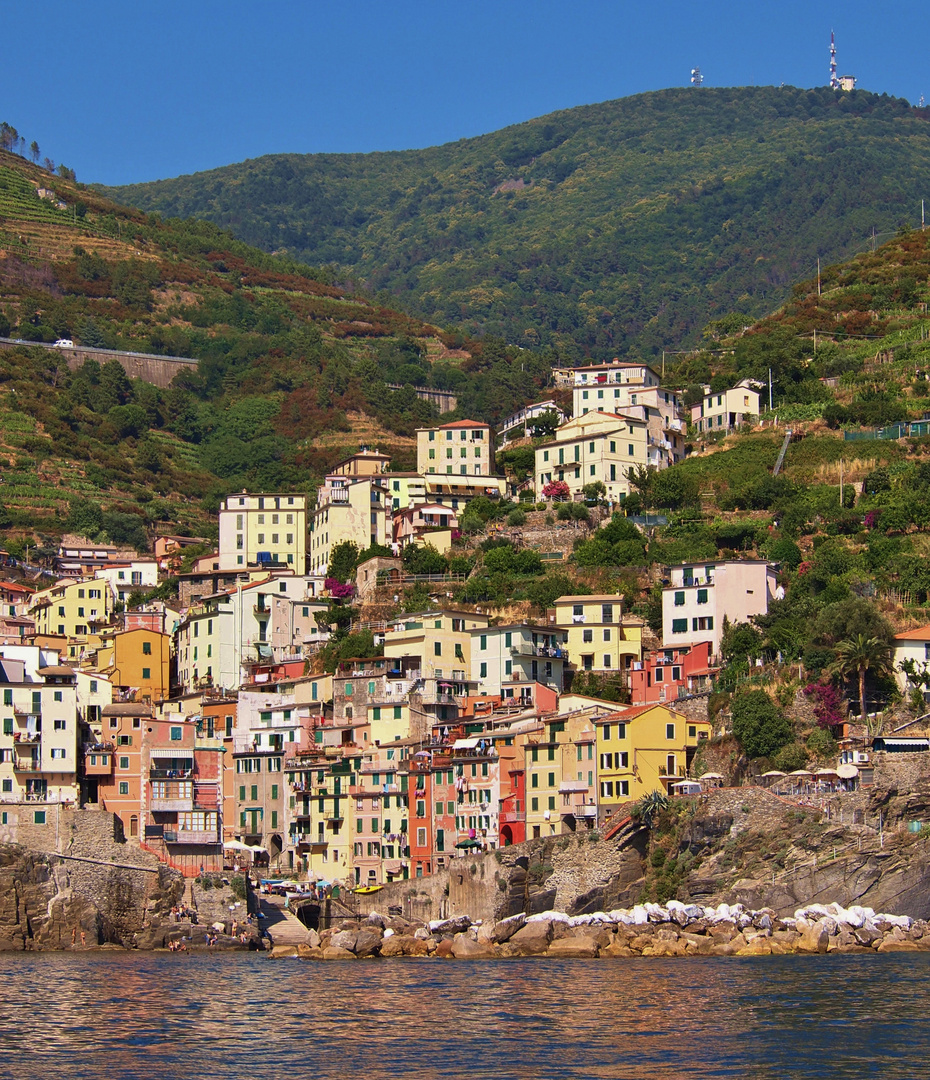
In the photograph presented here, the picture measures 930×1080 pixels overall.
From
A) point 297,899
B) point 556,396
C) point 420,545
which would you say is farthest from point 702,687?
point 556,396

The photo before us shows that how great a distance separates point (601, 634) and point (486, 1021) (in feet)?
136

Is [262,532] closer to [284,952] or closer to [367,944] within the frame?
[284,952]

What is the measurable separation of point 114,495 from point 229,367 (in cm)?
4444

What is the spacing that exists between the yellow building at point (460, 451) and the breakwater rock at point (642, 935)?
50.7 meters

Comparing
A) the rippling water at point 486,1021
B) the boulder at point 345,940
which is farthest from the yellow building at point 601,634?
the rippling water at point 486,1021

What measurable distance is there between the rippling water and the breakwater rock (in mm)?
1710

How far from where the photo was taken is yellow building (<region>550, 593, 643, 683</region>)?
301 feet

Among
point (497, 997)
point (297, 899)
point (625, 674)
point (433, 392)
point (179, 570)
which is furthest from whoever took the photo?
point (433, 392)

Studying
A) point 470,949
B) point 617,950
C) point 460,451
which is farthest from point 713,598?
point 460,451

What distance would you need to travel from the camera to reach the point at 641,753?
77.9 m

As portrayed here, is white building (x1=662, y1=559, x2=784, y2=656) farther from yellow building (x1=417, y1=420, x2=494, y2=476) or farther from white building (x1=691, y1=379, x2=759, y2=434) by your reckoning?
yellow building (x1=417, y1=420, x2=494, y2=476)

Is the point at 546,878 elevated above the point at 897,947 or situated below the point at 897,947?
above

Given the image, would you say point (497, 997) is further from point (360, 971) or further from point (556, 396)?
point (556, 396)

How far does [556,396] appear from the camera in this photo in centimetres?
15300
